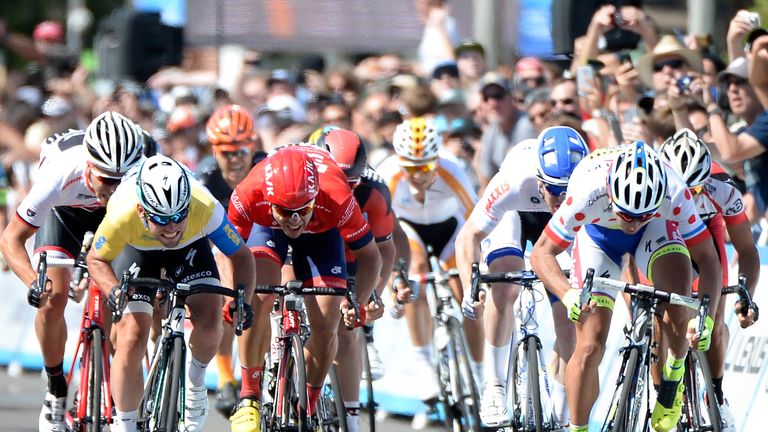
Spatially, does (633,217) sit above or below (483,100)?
below

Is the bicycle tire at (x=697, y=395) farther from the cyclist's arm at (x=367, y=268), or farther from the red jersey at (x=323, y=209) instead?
the red jersey at (x=323, y=209)

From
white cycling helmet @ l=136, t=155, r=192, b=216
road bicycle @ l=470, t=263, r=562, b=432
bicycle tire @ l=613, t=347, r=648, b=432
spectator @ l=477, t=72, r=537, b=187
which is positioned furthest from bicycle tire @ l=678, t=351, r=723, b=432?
spectator @ l=477, t=72, r=537, b=187

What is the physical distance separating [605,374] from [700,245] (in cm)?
272

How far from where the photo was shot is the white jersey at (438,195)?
11258 millimetres

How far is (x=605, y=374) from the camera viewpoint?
10758mm

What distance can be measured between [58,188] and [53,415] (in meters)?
1.43

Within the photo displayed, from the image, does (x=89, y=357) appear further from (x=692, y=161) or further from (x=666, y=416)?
(x=692, y=161)

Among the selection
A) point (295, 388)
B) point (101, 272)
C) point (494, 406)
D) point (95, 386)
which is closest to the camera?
point (101, 272)

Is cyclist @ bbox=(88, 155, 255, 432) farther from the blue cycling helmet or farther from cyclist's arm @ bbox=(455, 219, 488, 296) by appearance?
the blue cycling helmet

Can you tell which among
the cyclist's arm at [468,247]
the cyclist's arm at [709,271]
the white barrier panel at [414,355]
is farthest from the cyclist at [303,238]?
the white barrier panel at [414,355]

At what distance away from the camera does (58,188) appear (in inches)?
363

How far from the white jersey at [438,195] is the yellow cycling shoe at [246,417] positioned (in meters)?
2.83

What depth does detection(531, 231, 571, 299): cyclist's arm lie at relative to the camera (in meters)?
8.00

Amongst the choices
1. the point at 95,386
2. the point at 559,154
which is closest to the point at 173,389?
the point at 95,386
